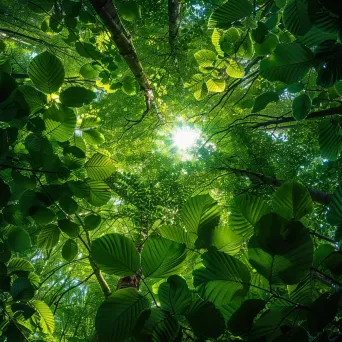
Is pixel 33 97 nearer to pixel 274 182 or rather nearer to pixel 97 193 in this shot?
pixel 97 193

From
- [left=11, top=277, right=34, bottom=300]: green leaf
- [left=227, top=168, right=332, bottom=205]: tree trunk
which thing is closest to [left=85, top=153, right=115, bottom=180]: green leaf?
[left=11, top=277, right=34, bottom=300]: green leaf

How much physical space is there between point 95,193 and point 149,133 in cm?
288

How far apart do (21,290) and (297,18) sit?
2.53ft

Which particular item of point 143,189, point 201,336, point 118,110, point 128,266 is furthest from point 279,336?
point 118,110

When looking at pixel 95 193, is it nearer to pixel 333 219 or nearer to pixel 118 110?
pixel 333 219

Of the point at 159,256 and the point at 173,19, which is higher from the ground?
the point at 173,19

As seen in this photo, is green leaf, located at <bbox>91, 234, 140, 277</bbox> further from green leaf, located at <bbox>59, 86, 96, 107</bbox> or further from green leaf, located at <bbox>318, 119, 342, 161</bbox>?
green leaf, located at <bbox>318, 119, 342, 161</bbox>

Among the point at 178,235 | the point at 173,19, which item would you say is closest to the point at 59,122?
the point at 178,235

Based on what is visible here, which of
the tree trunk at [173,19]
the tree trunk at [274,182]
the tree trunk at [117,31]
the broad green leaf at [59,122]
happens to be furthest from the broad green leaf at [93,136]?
the tree trunk at [173,19]

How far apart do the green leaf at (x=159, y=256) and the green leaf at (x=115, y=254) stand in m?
0.01

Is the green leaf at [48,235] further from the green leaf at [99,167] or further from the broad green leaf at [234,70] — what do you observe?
the broad green leaf at [234,70]

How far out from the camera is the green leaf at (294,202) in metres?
0.42

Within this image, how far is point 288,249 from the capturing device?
350 mm

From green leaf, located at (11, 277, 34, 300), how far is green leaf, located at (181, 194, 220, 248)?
44cm
